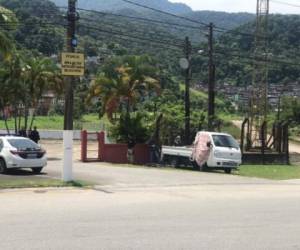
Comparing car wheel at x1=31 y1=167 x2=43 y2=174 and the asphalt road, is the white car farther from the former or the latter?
the asphalt road

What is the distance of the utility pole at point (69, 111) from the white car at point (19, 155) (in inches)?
172

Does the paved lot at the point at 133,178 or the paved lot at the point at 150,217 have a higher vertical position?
the paved lot at the point at 150,217

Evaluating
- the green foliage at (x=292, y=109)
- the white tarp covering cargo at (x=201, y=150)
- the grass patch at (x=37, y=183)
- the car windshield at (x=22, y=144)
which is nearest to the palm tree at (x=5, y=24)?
the car windshield at (x=22, y=144)

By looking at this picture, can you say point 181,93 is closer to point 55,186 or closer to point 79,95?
point 79,95

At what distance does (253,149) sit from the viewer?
4625 cm

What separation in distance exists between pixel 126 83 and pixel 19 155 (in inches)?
612

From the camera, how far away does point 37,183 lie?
21.0 m

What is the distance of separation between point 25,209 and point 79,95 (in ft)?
253

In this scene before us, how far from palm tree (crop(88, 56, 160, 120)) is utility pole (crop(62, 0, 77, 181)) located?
58.6 ft

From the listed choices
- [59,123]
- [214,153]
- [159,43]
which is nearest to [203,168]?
[214,153]

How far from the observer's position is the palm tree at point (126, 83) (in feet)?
130

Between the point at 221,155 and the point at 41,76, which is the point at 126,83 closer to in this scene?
the point at 41,76

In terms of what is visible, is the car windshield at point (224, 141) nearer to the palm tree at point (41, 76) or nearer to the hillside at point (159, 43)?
the palm tree at point (41, 76)

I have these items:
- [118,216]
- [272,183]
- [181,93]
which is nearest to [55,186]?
[118,216]
